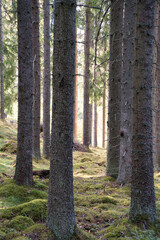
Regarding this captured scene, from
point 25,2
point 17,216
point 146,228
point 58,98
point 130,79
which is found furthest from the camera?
point 130,79

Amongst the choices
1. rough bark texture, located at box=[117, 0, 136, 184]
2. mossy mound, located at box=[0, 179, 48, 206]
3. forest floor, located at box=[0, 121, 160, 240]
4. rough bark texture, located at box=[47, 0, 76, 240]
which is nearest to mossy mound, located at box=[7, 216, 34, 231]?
forest floor, located at box=[0, 121, 160, 240]

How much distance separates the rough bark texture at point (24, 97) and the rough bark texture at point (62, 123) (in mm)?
2541

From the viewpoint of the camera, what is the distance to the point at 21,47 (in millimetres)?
5926

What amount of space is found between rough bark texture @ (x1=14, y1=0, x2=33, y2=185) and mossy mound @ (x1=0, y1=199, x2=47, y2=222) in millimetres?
1338

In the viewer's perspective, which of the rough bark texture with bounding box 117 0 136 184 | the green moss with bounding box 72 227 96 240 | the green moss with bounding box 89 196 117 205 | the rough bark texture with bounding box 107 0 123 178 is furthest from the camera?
the rough bark texture with bounding box 107 0 123 178

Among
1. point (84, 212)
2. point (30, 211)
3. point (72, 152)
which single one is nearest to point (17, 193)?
point (30, 211)

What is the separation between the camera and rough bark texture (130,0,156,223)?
13.3ft

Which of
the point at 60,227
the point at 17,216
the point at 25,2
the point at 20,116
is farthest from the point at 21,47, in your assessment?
the point at 60,227

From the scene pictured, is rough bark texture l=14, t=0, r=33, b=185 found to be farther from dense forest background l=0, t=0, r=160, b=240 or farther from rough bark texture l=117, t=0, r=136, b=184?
rough bark texture l=117, t=0, r=136, b=184

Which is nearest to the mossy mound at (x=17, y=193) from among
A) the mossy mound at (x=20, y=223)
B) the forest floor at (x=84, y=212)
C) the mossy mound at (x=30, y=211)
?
the forest floor at (x=84, y=212)

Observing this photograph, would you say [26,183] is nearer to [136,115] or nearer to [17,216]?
[17,216]

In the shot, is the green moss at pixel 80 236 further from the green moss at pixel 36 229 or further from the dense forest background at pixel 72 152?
the green moss at pixel 36 229

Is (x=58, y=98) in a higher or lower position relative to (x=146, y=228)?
higher

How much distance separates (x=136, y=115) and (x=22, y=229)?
2818 mm
